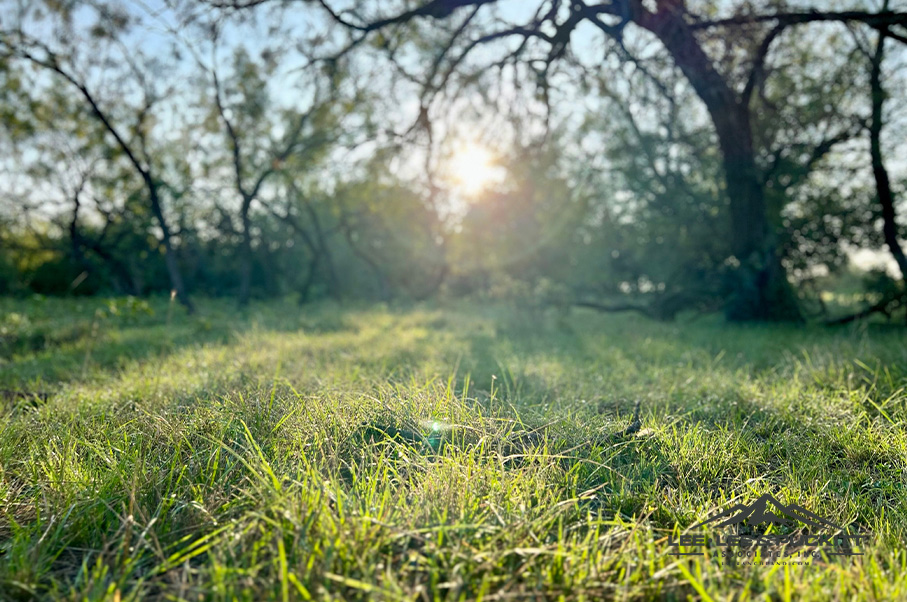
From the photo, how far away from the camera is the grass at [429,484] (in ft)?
4.83

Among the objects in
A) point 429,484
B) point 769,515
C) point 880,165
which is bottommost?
point 769,515

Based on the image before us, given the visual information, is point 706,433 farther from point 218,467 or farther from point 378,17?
point 378,17

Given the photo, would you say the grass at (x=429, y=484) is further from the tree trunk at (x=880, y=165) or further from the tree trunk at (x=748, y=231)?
the tree trunk at (x=880, y=165)

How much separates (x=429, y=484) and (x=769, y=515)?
1.23 m

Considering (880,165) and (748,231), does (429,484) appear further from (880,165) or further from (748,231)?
(880,165)

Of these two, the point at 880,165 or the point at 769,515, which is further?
the point at 880,165

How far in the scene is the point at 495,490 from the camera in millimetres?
1929

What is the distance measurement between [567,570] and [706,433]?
1.49 metres

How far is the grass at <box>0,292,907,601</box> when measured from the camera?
1474mm

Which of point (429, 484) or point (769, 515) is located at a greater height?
point (429, 484)

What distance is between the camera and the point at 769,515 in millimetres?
1945

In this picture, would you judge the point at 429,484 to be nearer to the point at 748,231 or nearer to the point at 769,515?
the point at 769,515

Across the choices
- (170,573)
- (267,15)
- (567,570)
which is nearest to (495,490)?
(567,570)

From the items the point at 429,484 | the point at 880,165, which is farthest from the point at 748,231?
the point at 429,484
